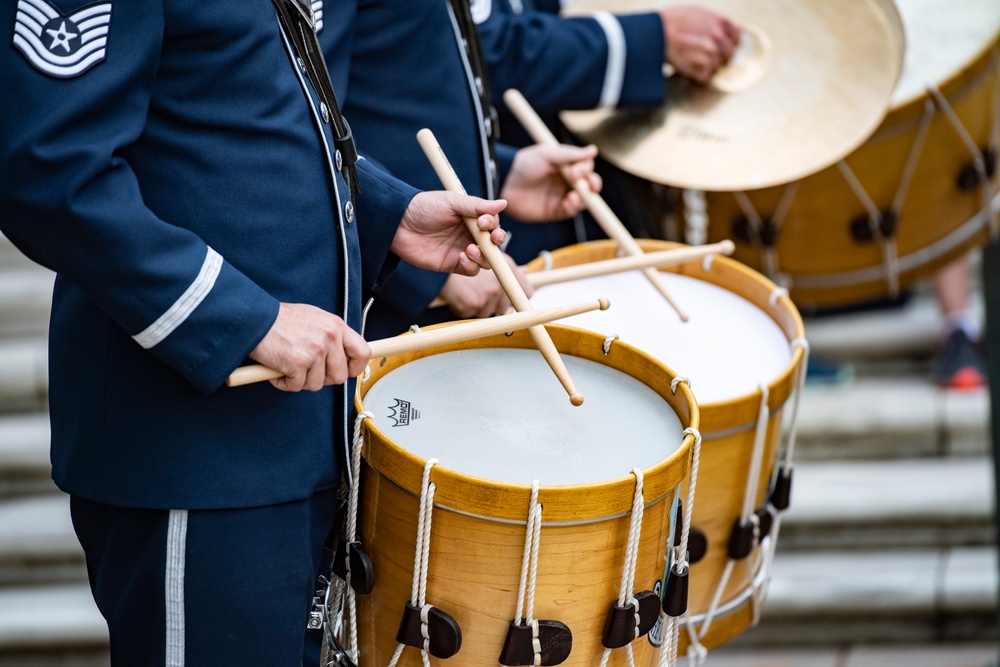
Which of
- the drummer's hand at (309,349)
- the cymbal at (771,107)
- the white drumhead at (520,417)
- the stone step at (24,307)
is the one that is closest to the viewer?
the drummer's hand at (309,349)

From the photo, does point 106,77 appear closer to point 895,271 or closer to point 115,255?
point 115,255

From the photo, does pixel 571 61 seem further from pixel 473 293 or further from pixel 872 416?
pixel 872 416

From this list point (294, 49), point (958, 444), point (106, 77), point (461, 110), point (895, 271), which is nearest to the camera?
point (106, 77)

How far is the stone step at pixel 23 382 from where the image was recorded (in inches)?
113

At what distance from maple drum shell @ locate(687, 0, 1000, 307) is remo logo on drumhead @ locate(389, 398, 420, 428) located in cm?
97

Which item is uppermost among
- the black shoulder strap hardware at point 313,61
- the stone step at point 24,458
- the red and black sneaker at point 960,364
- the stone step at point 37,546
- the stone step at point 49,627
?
the black shoulder strap hardware at point 313,61

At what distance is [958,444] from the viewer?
2965 mm

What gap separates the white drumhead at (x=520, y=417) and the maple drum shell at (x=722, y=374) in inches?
5.6

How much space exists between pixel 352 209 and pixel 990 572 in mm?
2133

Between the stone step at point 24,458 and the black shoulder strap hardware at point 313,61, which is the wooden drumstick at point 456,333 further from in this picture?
the stone step at point 24,458

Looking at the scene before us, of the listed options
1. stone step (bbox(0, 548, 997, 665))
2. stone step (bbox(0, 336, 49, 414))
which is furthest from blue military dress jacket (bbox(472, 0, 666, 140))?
stone step (bbox(0, 336, 49, 414))

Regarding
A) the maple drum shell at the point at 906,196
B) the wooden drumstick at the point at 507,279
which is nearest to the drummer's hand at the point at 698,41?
the maple drum shell at the point at 906,196

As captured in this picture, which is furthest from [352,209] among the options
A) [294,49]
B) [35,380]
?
[35,380]

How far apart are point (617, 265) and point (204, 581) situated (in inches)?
27.8
